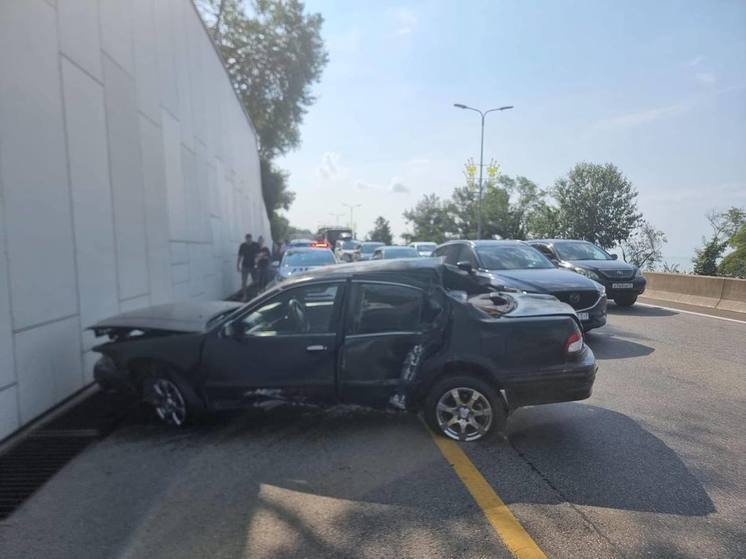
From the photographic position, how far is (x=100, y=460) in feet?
15.4

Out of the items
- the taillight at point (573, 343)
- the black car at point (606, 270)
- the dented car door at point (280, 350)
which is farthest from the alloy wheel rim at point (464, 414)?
the black car at point (606, 270)

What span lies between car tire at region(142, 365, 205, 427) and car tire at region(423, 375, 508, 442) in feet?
6.98

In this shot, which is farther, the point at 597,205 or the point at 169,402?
the point at 597,205

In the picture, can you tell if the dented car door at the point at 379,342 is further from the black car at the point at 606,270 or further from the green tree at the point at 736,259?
the green tree at the point at 736,259

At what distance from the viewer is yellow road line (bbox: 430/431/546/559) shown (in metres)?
3.17

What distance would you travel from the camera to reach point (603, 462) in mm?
4328

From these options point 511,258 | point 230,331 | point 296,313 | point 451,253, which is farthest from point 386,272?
point 451,253

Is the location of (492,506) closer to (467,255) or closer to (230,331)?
(230,331)

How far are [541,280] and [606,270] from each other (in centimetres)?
455

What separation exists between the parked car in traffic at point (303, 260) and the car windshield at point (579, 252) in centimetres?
571

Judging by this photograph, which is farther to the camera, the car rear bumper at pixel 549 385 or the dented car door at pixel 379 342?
the dented car door at pixel 379 342

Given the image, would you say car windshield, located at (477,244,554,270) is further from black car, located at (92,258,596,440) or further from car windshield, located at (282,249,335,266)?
car windshield, located at (282,249,335,266)

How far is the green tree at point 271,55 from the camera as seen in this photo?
3994cm

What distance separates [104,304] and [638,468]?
6.37 m
